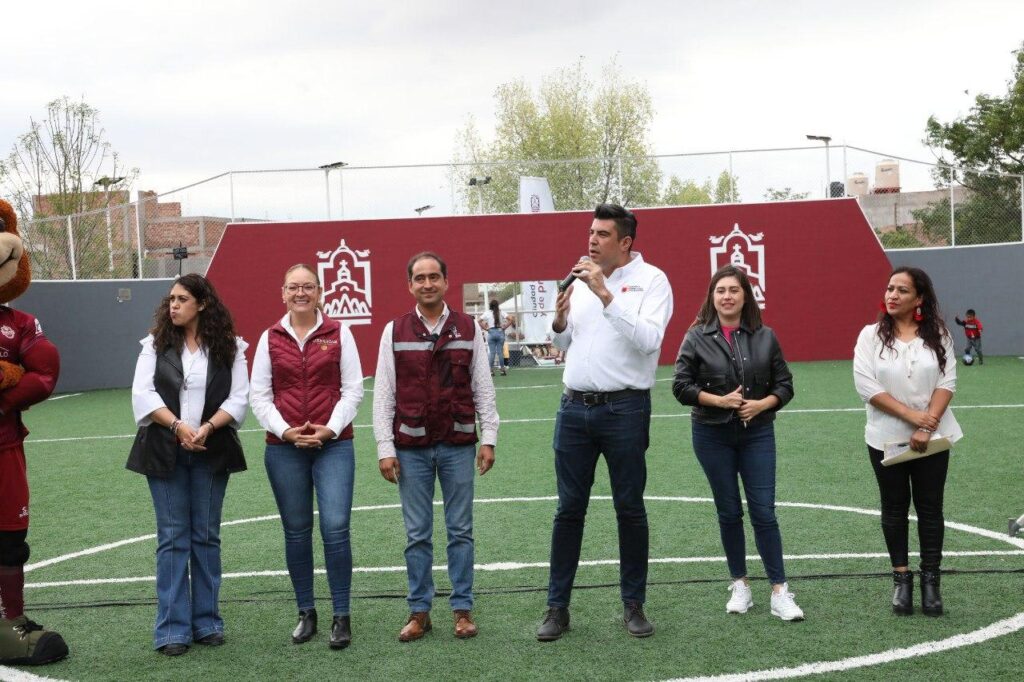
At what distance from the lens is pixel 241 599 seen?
6.20m

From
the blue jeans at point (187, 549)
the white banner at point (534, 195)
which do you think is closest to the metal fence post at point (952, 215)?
the white banner at point (534, 195)

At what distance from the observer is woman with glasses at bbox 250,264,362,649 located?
5316 mm

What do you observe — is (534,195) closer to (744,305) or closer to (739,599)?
(744,305)

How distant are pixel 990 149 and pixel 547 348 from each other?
17.5 m

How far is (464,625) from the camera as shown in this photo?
5336 millimetres

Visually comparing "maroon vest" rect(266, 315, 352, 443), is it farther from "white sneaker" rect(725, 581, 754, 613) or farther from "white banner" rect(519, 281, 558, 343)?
"white banner" rect(519, 281, 558, 343)

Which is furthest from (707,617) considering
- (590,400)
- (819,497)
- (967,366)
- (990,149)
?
(990,149)

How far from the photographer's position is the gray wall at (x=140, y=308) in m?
24.4

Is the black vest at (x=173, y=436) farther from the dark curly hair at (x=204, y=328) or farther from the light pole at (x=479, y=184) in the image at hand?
the light pole at (x=479, y=184)

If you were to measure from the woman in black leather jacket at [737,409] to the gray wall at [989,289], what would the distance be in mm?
21172

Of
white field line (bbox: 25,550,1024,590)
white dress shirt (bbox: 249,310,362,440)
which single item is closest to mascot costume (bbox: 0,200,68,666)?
white dress shirt (bbox: 249,310,362,440)

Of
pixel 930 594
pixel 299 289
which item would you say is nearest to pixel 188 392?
pixel 299 289

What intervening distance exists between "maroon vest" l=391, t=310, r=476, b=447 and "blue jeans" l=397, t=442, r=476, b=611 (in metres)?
0.08

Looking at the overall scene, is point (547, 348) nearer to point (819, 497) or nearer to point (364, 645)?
point (819, 497)
